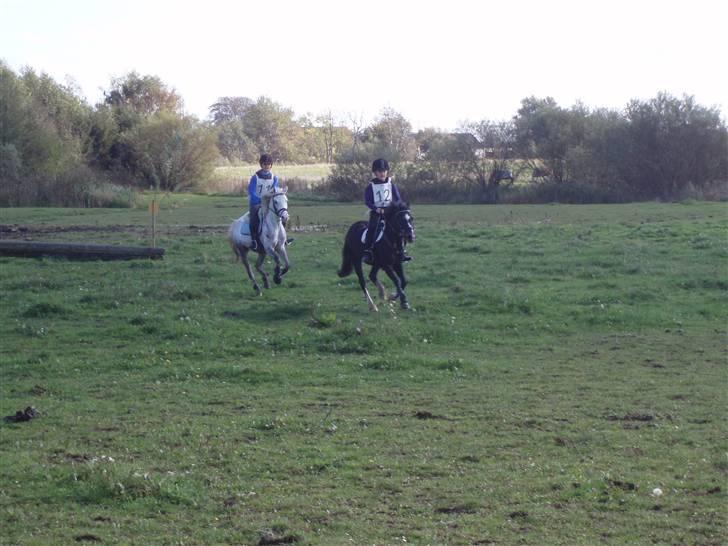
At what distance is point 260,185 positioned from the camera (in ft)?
63.7

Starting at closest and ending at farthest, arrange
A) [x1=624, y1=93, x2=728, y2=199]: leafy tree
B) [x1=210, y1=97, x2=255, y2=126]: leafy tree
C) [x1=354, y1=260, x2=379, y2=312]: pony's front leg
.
→ [x1=354, y1=260, x2=379, y2=312]: pony's front leg < [x1=624, y1=93, x2=728, y2=199]: leafy tree < [x1=210, y1=97, x2=255, y2=126]: leafy tree

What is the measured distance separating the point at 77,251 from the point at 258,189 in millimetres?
6477

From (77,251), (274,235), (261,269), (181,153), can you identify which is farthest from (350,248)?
(181,153)

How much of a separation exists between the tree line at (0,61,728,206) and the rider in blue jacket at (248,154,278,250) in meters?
30.7

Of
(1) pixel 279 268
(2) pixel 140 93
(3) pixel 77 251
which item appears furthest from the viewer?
(2) pixel 140 93

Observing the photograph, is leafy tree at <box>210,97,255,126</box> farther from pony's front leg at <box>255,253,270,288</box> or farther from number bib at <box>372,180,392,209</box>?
number bib at <box>372,180,392,209</box>

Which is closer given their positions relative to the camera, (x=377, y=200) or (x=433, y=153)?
(x=377, y=200)

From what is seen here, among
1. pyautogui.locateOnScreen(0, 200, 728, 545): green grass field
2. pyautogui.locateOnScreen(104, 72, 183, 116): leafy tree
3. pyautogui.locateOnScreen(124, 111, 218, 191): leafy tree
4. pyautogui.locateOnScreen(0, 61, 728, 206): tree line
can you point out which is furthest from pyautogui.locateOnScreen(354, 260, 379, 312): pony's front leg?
pyautogui.locateOnScreen(104, 72, 183, 116): leafy tree

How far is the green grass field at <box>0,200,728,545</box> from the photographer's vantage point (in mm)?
6609

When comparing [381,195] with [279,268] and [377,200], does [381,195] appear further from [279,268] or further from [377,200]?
[279,268]

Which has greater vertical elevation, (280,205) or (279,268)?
(280,205)

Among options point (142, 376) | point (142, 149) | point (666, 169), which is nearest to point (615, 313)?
point (142, 376)

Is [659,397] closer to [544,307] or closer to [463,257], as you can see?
[544,307]

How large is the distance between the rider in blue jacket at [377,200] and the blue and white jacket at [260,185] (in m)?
2.82
